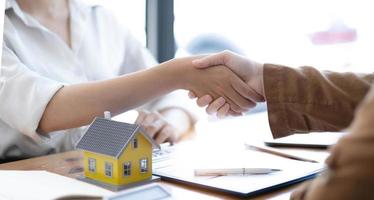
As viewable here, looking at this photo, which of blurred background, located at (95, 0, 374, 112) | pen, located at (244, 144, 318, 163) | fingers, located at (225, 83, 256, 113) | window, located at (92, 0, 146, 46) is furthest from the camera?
blurred background, located at (95, 0, 374, 112)

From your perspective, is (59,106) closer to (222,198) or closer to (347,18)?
(222,198)

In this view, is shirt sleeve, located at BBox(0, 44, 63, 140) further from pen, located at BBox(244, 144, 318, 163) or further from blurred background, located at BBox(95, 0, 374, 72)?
blurred background, located at BBox(95, 0, 374, 72)

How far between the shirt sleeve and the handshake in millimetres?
295

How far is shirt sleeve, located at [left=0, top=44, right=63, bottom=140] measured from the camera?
3.21 ft

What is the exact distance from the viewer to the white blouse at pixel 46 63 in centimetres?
99

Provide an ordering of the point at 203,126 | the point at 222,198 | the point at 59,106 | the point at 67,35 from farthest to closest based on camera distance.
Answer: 1. the point at 203,126
2. the point at 67,35
3. the point at 59,106
4. the point at 222,198

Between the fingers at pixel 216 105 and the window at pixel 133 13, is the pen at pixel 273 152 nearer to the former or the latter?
the fingers at pixel 216 105

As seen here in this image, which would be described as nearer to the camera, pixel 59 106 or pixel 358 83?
pixel 358 83

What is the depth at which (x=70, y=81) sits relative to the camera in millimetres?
1163

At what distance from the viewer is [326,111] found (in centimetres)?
90

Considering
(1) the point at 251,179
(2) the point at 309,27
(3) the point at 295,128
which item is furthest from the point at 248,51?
(1) the point at 251,179

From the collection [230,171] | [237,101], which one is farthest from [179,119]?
[230,171]

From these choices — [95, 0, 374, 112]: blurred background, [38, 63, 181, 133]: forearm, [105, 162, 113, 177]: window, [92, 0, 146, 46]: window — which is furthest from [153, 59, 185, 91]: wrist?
[95, 0, 374, 112]: blurred background

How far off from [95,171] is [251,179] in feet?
0.82
